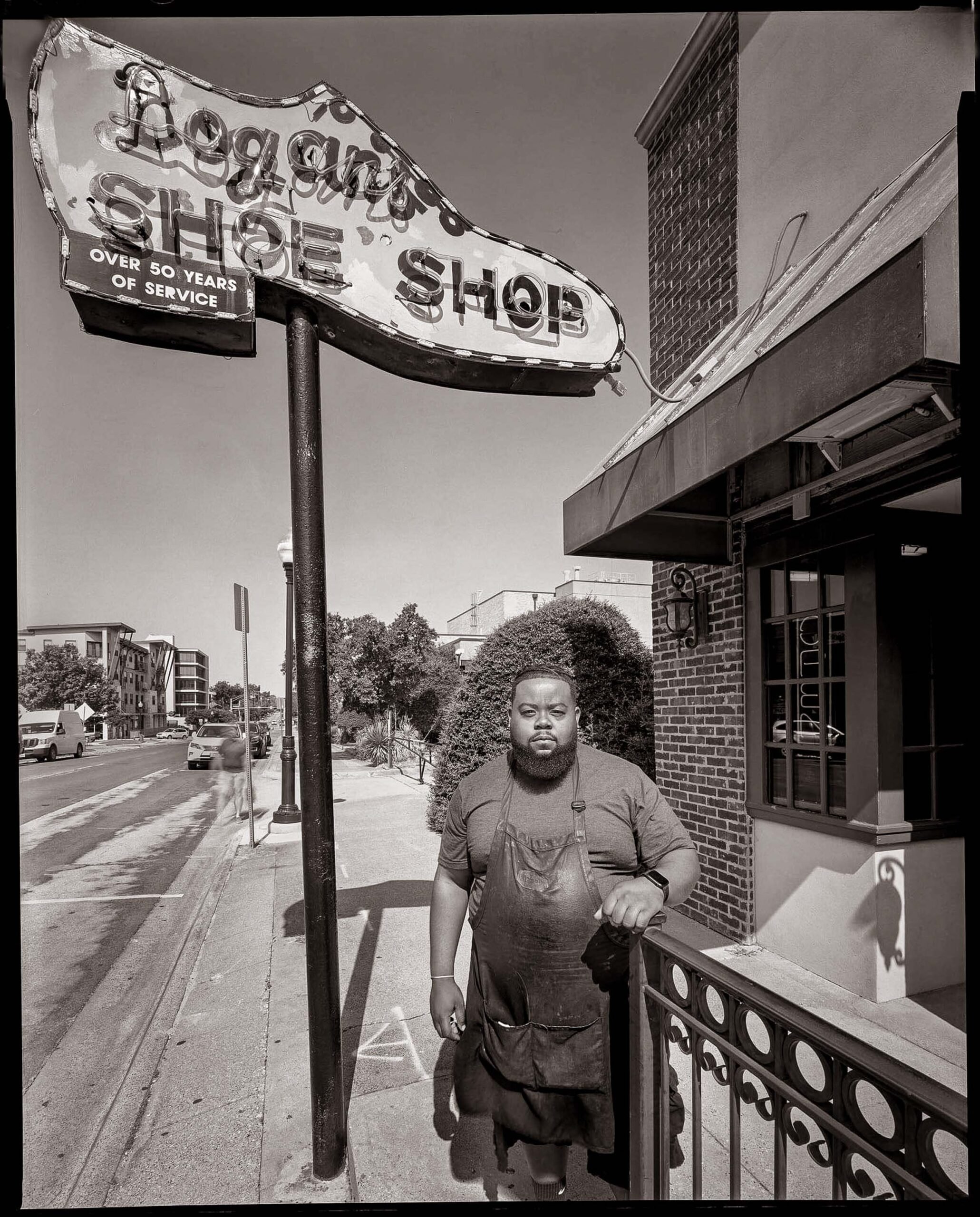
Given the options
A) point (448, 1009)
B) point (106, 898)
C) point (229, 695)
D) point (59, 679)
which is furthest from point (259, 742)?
point (448, 1009)

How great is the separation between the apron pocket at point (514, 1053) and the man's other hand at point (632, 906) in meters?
0.46

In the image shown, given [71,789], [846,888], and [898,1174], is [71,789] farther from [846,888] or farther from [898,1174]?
[898,1174]

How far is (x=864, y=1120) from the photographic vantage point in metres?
1.23

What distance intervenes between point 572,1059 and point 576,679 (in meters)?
5.23

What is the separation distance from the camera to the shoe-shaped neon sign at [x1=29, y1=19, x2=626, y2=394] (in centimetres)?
212

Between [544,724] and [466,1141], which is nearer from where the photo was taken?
[544,724]

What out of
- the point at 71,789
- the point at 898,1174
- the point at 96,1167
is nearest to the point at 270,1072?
the point at 96,1167

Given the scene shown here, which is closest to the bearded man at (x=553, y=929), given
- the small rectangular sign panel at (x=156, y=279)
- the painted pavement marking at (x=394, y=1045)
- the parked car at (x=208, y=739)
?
the painted pavement marking at (x=394, y=1045)

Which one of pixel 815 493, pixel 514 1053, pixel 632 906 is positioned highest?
pixel 815 493

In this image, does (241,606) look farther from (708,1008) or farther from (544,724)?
(708,1008)

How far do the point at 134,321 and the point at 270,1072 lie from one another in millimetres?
3328

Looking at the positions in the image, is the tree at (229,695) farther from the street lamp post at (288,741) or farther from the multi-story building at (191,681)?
the multi-story building at (191,681)

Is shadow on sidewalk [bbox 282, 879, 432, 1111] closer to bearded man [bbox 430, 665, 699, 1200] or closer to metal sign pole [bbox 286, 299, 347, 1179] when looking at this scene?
metal sign pole [bbox 286, 299, 347, 1179]

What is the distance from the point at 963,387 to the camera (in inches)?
57.7
